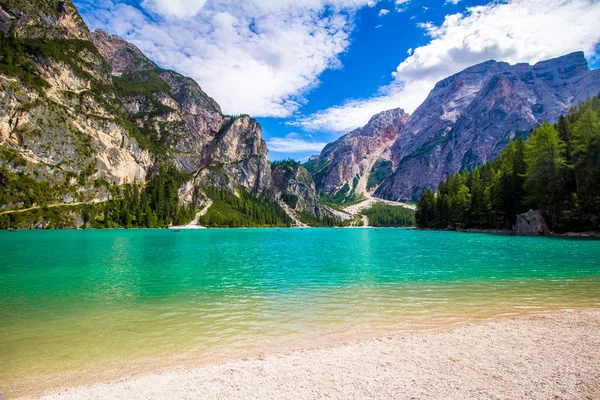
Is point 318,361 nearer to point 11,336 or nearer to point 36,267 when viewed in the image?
point 11,336

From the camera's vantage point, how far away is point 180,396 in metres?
7.71

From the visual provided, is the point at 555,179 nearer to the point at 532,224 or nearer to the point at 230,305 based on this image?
the point at 532,224

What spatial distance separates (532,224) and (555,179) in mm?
14740

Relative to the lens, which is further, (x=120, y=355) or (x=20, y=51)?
(x=20, y=51)

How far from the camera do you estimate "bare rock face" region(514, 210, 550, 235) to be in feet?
251

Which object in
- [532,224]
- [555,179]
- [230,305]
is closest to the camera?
[230,305]

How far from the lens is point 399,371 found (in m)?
8.80

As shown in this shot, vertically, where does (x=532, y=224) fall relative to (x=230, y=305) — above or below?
above

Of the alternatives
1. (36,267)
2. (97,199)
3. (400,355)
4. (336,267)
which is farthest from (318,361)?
(97,199)

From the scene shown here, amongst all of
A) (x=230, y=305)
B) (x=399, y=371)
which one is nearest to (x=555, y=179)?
(x=230, y=305)

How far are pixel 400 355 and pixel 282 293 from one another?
481 inches

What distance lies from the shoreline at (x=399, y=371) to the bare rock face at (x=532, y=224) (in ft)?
265

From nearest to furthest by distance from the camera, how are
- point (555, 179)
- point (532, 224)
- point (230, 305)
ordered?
point (230, 305) → point (555, 179) → point (532, 224)

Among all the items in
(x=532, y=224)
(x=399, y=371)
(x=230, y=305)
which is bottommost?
(x=230, y=305)
